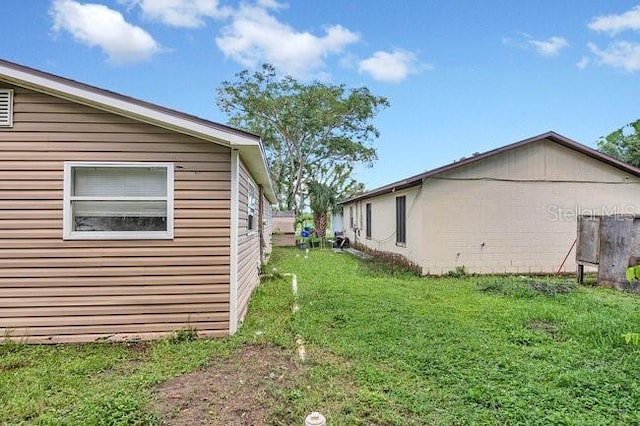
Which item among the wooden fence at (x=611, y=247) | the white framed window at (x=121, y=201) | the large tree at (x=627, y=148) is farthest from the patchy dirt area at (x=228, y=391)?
the large tree at (x=627, y=148)

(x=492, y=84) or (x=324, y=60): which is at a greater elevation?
(x=324, y=60)

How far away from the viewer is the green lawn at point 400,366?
3129 millimetres

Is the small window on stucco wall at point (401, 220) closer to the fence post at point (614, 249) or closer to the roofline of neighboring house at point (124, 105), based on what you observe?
the fence post at point (614, 249)

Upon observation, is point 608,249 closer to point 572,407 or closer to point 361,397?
point 572,407

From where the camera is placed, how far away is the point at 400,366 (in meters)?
4.07

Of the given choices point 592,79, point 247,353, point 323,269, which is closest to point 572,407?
point 247,353

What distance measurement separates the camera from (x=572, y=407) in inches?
126

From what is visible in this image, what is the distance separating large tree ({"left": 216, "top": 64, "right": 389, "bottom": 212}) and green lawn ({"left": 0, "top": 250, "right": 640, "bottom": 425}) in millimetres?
21162

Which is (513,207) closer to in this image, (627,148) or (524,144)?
(524,144)

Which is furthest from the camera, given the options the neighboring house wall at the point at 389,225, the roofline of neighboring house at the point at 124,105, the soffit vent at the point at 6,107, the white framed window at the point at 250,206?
the neighboring house wall at the point at 389,225

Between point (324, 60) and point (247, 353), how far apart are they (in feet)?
82.8

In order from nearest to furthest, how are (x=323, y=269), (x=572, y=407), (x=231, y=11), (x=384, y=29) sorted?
(x=572, y=407) < (x=323, y=269) < (x=384, y=29) < (x=231, y=11)

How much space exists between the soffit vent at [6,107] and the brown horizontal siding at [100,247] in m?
0.08

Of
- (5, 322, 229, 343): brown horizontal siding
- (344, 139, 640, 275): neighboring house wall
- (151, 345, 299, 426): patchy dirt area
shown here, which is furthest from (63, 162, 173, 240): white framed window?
(344, 139, 640, 275): neighboring house wall
